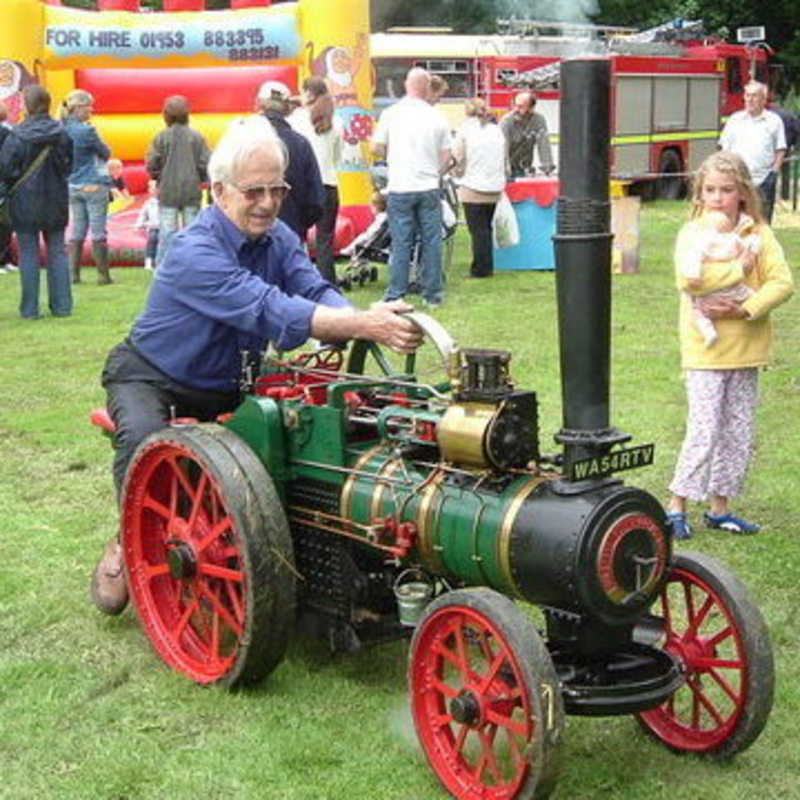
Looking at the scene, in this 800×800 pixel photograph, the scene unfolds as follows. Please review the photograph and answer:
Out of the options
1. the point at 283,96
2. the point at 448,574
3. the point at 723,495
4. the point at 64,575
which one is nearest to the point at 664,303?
the point at 283,96

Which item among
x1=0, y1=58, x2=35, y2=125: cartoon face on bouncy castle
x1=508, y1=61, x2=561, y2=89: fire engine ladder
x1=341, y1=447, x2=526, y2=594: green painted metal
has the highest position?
x1=508, y1=61, x2=561, y2=89: fire engine ladder

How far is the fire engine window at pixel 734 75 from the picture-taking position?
2495 centimetres

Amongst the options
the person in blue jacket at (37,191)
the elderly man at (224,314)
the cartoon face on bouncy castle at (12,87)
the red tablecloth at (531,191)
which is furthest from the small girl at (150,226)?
the elderly man at (224,314)

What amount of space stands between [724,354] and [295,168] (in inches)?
170

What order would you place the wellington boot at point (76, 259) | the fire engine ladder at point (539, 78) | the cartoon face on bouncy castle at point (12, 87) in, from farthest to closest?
1. the fire engine ladder at point (539, 78)
2. the cartoon face on bouncy castle at point (12, 87)
3. the wellington boot at point (76, 259)

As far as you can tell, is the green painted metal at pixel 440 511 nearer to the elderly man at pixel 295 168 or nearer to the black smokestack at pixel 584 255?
the black smokestack at pixel 584 255

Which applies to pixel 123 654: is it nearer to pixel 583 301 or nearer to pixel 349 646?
pixel 349 646

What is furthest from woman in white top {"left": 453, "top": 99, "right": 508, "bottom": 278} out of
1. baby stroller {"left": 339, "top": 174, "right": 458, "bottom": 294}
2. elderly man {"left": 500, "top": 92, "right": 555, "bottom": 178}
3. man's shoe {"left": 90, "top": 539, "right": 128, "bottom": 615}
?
man's shoe {"left": 90, "top": 539, "right": 128, "bottom": 615}

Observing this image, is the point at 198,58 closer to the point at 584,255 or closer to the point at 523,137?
the point at 523,137

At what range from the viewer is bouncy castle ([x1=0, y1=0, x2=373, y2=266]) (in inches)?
545

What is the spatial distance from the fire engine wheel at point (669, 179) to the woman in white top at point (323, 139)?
12.5 m

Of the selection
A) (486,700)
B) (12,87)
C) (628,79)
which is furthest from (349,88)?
(486,700)

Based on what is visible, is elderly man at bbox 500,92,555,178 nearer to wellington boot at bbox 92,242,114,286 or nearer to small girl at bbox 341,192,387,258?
small girl at bbox 341,192,387,258

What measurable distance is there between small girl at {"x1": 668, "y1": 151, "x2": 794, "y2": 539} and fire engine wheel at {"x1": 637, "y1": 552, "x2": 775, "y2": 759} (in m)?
1.49
